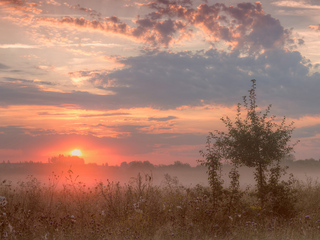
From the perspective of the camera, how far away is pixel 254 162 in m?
15.9

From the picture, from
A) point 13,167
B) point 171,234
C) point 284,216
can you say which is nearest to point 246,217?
point 284,216

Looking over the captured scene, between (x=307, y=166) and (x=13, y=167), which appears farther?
(x=13, y=167)

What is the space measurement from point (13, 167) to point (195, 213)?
2571 inches

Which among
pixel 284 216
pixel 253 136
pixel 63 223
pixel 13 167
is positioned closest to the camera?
pixel 63 223

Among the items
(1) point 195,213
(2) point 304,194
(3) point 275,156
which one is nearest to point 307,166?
(2) point 304,194

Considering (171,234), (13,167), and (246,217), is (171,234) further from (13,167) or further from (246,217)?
(13,167)

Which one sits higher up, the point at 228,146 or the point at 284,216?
the point at 228,146

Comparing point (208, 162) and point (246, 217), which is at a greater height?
point (208, 162)

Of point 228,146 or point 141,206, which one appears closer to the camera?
point 141,206

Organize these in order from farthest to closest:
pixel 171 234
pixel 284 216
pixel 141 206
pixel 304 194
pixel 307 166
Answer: pixel 307 166
pixel 304 194
pixel 284 216
pixel 141 206
pixel 171 234

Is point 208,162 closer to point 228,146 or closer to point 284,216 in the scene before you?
point 228,146

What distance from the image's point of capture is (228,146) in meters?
15.9

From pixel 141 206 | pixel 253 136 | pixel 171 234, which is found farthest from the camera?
pixel 253 136

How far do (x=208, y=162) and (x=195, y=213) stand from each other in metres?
2.16
